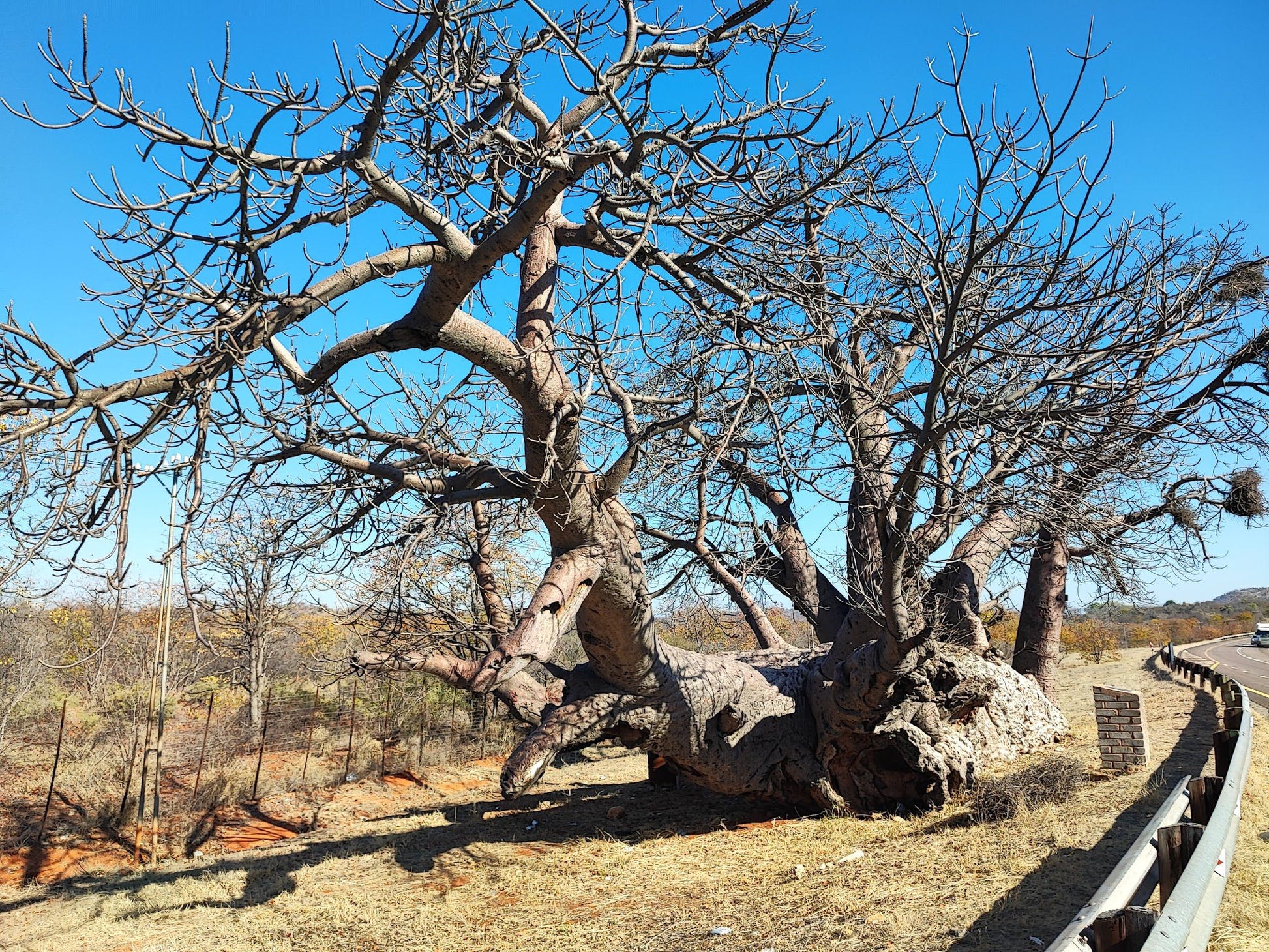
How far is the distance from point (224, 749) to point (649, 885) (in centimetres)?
859

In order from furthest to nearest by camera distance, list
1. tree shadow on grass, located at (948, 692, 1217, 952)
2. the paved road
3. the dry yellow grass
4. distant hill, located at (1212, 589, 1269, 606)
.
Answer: distant hill, located at (1212, 589, 1269, 606) → the paved road → the dry yellow grass → tree shadow on grass, located at (948, 692, 1217, 952)

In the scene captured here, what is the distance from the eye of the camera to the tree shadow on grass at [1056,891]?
377cm

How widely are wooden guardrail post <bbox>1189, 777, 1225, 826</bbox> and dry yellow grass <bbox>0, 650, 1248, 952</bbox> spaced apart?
0.39m

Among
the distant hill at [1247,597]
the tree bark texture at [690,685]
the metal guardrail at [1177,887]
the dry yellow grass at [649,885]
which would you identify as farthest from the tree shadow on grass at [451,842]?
the distant hill at [1247,597]

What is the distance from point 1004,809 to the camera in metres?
6.05

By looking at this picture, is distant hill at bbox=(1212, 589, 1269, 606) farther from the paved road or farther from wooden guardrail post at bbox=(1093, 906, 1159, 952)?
wooden guardrail post at bbox=(1093, 906, 1159, 952)

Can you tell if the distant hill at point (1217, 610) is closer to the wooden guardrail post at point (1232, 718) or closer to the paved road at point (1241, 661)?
the paved road at point (1241, 661)

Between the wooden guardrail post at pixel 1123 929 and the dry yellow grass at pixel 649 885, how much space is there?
174cm

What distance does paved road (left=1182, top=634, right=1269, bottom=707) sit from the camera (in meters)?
16.7

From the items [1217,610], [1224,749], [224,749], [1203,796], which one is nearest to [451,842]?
[224,749]

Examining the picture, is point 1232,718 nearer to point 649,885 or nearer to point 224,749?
point 649,885

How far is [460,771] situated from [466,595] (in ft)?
13.7

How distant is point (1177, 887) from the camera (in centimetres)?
227

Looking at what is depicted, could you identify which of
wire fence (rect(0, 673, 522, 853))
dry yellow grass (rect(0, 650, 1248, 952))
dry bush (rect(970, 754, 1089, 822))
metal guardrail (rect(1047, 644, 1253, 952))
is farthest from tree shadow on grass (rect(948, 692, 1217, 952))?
wire fence (rect(0, 673, 522, 853))
